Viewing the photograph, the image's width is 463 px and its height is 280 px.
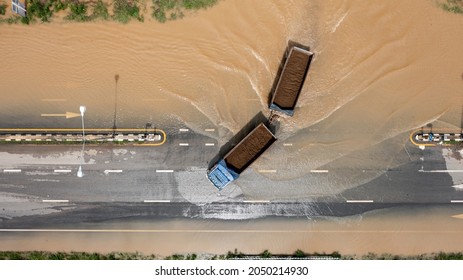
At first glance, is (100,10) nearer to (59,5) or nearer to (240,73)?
(59,5)

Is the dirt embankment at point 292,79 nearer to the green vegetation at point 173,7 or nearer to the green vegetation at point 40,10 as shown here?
the green vegetation at point 173,7

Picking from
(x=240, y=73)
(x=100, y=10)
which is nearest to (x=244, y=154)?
(x=240, y=73)

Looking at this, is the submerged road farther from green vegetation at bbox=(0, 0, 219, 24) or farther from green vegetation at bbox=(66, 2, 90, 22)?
green vegetation at bbox=(66, 2, 90, 22)

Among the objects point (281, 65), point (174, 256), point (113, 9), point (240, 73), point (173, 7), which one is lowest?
point (174, 256)

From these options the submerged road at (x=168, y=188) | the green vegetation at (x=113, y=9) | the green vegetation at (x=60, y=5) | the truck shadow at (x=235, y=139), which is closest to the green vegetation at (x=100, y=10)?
the green vegetation at (x=113, y=9)

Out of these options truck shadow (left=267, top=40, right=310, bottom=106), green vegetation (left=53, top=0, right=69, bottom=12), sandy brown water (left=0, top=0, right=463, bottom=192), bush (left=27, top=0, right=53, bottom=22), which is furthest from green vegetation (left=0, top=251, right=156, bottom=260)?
green vegetation (left=53, top=0, right=69, bottom=12)
